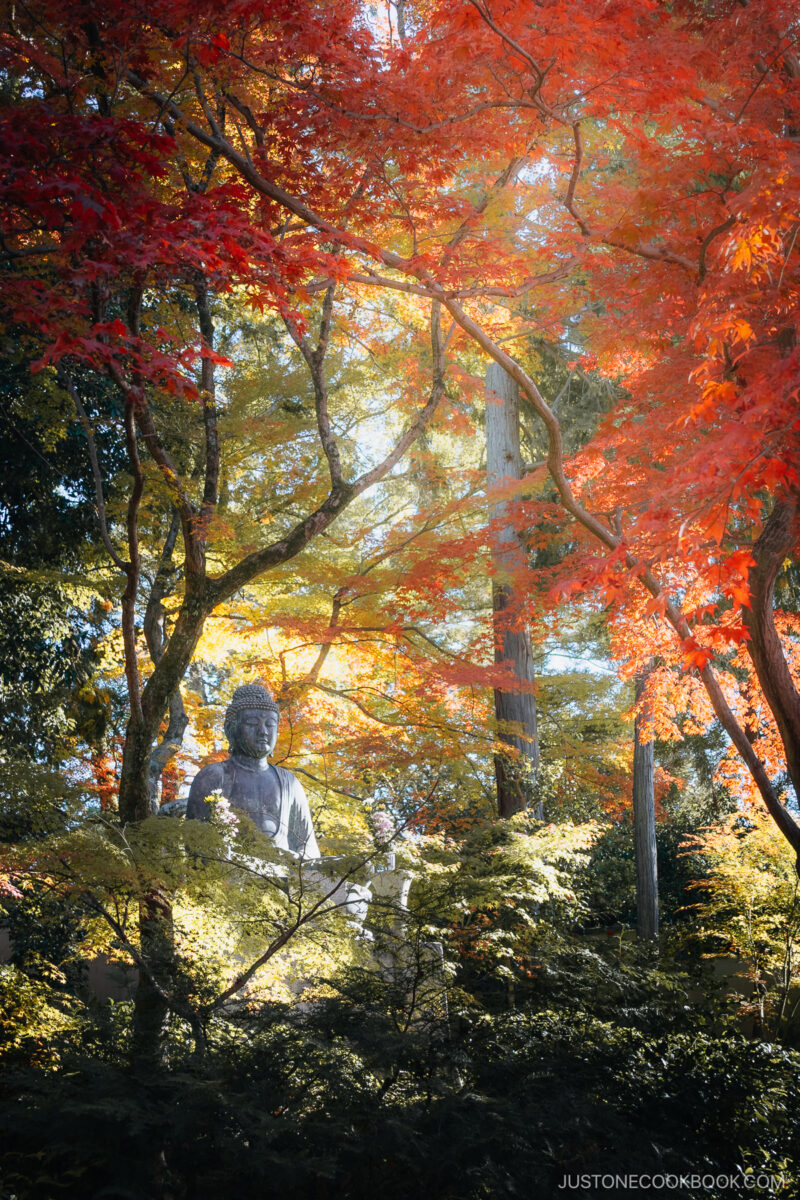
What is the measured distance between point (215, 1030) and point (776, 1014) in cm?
499

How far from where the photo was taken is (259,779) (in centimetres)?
591

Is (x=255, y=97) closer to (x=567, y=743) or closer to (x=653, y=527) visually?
(x=653, y=527)

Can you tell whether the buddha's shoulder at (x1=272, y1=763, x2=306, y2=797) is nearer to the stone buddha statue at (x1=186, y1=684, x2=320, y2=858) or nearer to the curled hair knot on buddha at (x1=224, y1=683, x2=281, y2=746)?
the stone buddha statue at (x1=186, y1=684, x2=320, y2=858)

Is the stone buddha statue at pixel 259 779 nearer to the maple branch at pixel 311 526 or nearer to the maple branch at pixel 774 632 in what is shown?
the maple branch at pixel 311 526

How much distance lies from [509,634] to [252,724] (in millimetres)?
3974

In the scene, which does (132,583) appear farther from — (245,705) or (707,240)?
(707,240)

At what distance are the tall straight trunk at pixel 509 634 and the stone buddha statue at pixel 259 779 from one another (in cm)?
256

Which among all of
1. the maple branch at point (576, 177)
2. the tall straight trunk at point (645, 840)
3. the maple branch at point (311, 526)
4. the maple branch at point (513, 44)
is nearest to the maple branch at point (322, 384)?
the maple branch at point (311, 526)

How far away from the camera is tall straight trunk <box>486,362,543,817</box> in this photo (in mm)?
8383

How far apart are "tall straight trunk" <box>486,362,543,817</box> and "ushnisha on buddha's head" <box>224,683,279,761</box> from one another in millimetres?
2663

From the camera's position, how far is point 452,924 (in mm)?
6145

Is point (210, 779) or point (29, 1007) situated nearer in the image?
point (29, 1007)

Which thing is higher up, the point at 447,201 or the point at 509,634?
the point at 447,201

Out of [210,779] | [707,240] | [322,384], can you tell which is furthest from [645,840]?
[707,240]
